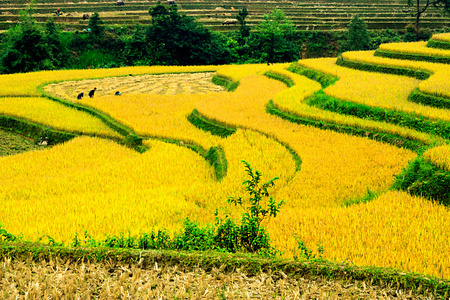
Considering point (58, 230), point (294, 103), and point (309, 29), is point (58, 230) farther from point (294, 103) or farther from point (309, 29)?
point (309, 29)

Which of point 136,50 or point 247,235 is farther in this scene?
point 136,50

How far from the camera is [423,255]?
3.35 m

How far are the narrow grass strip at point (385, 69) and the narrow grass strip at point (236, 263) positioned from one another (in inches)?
384

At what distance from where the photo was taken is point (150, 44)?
930 inches

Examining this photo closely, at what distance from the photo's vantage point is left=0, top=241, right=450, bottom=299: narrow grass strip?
9.21 feet

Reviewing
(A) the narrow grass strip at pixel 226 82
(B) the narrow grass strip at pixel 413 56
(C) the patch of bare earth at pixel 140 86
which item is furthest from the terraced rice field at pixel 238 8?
(B) the narrow grass strip at pixel 413 56

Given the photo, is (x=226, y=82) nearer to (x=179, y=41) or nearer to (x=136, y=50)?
(x=179, y=41)

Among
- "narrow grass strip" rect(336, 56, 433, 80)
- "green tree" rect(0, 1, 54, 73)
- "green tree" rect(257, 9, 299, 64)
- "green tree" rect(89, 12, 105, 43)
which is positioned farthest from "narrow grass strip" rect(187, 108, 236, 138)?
"green tree" rect(89, 12, 105, 43)

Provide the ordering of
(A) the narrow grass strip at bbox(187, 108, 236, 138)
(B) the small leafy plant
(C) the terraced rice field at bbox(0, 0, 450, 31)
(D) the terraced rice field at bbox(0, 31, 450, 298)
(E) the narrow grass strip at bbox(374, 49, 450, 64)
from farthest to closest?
(C) the terraced rice field at bbox(0, 0, 450, 31), (E) the narrow grass strip at bbox(374, 49, 450, 64), (A) the narrow grass strip at bbox(187, 108, 236, 138), (D) the terraced rice field at bbox(0, 31, 450, 298), (B) the small leafy plant

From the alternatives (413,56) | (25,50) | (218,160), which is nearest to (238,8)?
(25,50)

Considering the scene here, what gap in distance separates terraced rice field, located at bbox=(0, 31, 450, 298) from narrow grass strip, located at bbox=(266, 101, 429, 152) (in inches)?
0.9

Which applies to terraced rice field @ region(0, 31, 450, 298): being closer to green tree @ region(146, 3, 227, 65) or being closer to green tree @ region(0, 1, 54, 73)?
green tree @ region(0, 1, 54, 73)

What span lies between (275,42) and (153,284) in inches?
910

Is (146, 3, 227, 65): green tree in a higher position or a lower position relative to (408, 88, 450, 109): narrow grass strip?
higher
